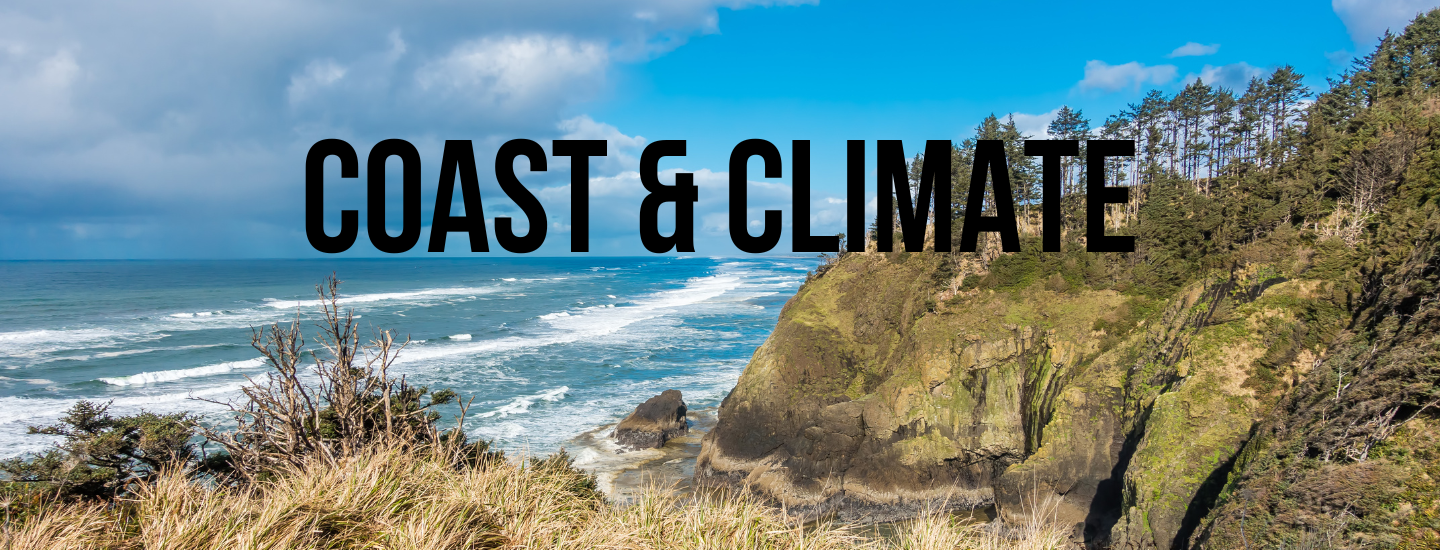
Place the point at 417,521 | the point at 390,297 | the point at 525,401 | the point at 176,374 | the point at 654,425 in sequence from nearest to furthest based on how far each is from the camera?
the point at 417,521
the point at 654,425
the point at 525,401
the point at 176,374
the point at 390,297

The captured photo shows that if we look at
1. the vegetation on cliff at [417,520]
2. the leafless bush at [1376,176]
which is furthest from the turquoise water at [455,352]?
the leafless bush at [1376,176]

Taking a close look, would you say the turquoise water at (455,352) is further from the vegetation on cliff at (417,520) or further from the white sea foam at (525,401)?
the vegetation on cliff at (417,520)

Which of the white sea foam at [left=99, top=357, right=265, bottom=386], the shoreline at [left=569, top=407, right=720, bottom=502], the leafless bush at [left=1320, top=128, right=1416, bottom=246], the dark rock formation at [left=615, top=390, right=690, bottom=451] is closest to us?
the leafless bush at [left=1320, top=128, right=1416, bottom=246]

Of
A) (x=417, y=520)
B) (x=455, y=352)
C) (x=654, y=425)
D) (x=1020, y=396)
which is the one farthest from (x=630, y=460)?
(x=455, y=352)

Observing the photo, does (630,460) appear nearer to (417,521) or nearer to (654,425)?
(654,425)

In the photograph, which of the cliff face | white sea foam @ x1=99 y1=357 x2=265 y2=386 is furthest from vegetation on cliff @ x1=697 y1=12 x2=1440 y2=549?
white sea foam @ x1=99 y1=357 x2=265 y2=386

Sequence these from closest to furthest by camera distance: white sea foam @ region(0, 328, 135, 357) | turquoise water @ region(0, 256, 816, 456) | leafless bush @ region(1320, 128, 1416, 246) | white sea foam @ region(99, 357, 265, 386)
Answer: leafless bush @ region(1320, 128, 1416, 246) < turquoise water @ region(0, 256, 816, 456) < white sea foam @ region(99, 357, 265, 386) < white sea foam @ region(0, 328, 135, 357)

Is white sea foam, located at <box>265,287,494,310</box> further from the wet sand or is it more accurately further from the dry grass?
the dry grass

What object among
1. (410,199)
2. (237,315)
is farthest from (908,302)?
(237,315)
